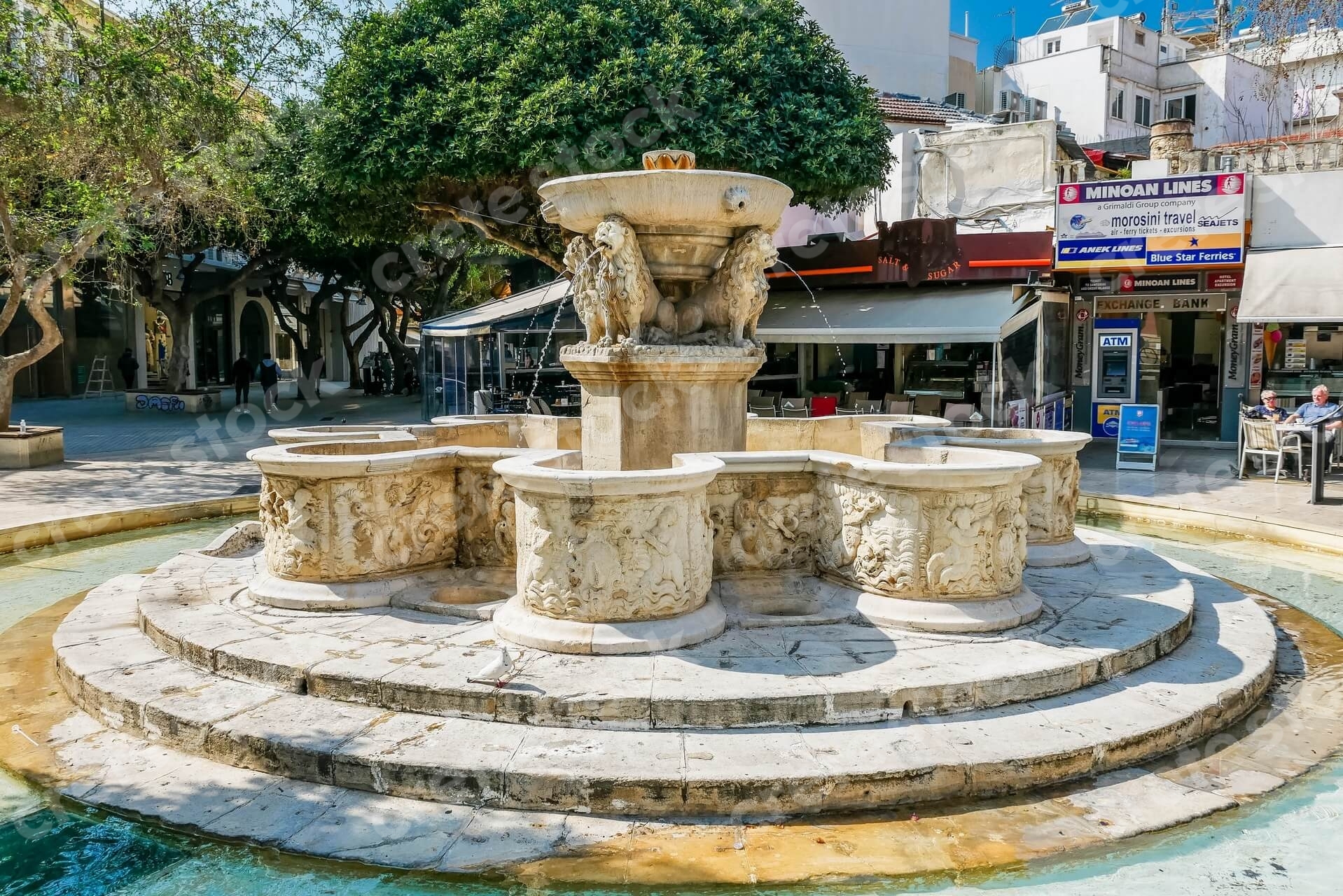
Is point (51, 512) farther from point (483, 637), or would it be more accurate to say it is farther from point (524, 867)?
point (524, 867)

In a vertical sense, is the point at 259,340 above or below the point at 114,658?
above

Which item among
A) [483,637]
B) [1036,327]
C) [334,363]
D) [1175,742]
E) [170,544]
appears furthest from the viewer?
[334,363]

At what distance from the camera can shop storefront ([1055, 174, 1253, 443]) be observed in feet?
44.7

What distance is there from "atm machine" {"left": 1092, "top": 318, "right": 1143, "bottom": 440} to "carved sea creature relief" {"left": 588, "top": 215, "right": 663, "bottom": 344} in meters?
11.8

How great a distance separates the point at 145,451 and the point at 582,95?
9.30 m

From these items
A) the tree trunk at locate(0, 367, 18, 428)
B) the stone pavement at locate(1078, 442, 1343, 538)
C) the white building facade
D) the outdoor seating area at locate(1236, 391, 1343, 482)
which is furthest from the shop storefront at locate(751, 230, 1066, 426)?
the white building facade

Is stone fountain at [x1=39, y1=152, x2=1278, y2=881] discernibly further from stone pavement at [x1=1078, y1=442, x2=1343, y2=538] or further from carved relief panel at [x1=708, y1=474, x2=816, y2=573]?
stone pavement at [x1=1078, y1=442, x2=1343, y2=538]

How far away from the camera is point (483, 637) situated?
5.07 metres

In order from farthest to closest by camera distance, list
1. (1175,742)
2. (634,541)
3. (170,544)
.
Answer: (170,544)
(634,541)
(1175,742)

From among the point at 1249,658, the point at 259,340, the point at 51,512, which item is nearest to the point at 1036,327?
the point at 1249,658

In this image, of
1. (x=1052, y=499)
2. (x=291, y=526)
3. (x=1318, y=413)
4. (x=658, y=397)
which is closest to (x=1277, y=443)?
(x=1318, y=413)

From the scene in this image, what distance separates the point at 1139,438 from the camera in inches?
501

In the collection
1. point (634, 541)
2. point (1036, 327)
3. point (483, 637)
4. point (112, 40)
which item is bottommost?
point (483, 637)

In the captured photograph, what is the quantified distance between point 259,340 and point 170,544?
31.4 m
